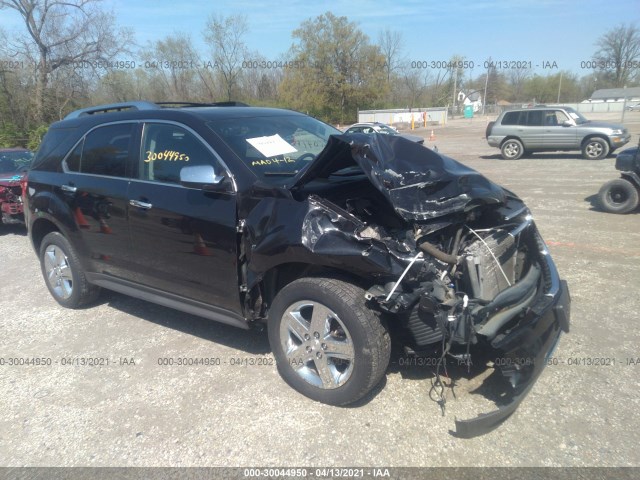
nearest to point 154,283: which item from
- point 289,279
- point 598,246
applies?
point 289,279

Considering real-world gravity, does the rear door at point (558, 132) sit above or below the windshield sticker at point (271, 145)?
below

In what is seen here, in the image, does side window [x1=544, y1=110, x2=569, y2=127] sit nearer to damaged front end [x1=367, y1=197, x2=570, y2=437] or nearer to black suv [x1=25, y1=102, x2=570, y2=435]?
black suv [x1=25, y1=102, x2=570, y2=435]

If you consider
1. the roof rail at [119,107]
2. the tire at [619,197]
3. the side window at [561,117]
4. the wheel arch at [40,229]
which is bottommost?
the tire at [619,197]

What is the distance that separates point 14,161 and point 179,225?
8.03 meters

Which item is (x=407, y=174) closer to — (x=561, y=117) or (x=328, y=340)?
(x=328, y=340)

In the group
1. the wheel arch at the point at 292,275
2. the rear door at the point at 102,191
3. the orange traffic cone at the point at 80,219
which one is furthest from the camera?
the orange traffic cone at the point at 80,219

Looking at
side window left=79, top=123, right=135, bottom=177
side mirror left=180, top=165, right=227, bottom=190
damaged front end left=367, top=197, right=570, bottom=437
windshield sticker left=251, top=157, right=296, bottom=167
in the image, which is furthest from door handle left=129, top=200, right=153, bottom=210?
damaged front end left=367, top=197, right=570, bottom=437

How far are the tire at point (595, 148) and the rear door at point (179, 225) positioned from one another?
15.4 m

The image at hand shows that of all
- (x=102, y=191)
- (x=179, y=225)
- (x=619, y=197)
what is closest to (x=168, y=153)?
(x=179, y=225)

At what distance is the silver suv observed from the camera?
50.3 feet

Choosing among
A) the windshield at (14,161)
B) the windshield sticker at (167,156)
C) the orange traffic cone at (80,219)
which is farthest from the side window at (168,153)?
the windshield at (14,161)

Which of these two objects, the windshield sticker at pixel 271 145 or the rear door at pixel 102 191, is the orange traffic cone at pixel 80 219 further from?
the windshield sticker at pixel 271 145

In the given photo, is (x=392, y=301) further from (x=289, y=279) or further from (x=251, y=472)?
(x=251, y=472)

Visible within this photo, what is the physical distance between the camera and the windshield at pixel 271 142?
3.48 meters
